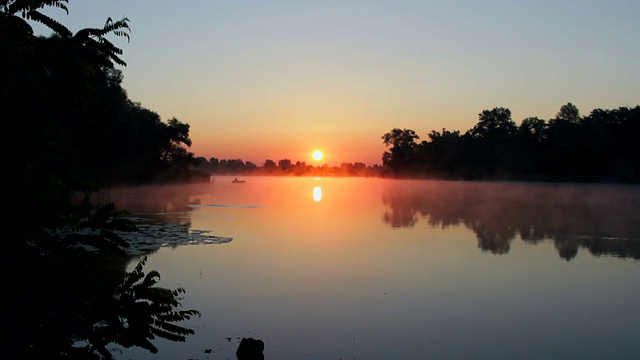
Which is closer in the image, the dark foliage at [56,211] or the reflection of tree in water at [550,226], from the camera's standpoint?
the dark foliage at [56,211]

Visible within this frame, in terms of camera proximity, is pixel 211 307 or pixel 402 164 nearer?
Result: pixel 211 307

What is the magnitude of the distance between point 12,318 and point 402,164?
533 feet

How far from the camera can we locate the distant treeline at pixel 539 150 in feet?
267

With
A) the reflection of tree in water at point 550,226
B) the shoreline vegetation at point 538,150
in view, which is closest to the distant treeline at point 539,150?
the shoreline vegetation at point 538,150

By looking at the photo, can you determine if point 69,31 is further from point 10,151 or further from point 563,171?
point 563,171

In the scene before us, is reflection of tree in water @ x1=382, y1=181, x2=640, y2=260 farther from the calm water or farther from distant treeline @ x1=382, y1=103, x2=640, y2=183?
distant treeline @ x1=382, y1=103, x2=640, y2=183

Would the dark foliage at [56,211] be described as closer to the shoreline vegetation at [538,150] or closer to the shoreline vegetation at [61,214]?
the shoreline vegetation at [61,214]

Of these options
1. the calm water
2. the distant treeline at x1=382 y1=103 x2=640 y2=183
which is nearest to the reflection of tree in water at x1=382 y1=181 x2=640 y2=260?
the calm water

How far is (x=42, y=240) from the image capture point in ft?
11.1

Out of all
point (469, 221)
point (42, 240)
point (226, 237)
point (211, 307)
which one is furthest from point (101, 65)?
point (469, 221)

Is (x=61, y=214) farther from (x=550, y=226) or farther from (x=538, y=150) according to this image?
(x=538, y=150)

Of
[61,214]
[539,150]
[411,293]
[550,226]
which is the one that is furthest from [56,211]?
[539,150]

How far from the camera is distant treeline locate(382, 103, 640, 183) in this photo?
267ft

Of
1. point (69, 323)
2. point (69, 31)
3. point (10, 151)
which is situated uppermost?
point (69, 31)
